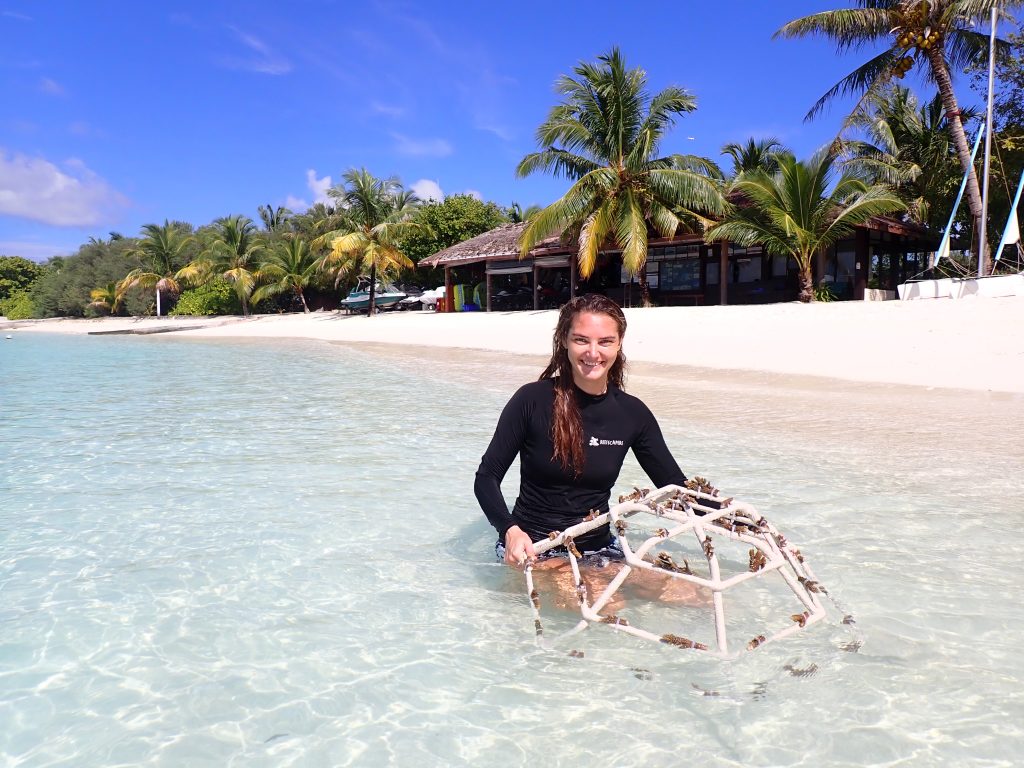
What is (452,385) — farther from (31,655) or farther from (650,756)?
(650,756)

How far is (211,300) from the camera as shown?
41.8 meters

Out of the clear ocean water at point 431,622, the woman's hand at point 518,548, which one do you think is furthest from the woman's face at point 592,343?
the clear ocean water at point 431,622

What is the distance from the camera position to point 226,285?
4128 cm

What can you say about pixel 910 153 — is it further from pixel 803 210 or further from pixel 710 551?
pixel 710 551

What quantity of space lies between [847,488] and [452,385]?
751cm

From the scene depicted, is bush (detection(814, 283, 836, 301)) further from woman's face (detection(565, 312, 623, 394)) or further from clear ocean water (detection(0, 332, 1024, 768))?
woman's face (detection(565, 312, 623, 394))

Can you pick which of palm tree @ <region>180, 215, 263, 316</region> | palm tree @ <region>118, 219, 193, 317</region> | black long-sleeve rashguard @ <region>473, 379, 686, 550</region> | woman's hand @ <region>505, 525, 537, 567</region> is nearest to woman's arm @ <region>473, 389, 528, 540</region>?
black long-sleeve rashguard @ <region>473, 379, 686, 550</region>

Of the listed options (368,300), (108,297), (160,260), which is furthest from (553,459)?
(108,297)

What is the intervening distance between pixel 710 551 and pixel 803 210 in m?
18.1

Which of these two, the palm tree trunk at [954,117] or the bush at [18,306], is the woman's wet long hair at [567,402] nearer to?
the palm tree trunk at [954,117]

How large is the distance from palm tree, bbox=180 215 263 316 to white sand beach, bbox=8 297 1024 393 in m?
16.5

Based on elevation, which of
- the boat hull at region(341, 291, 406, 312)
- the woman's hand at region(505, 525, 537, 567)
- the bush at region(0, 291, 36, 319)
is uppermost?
the bush at region(0, 291, 36, 319)

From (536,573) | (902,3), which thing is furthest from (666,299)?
(536,573)

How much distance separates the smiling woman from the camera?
Answer: 2.69m
